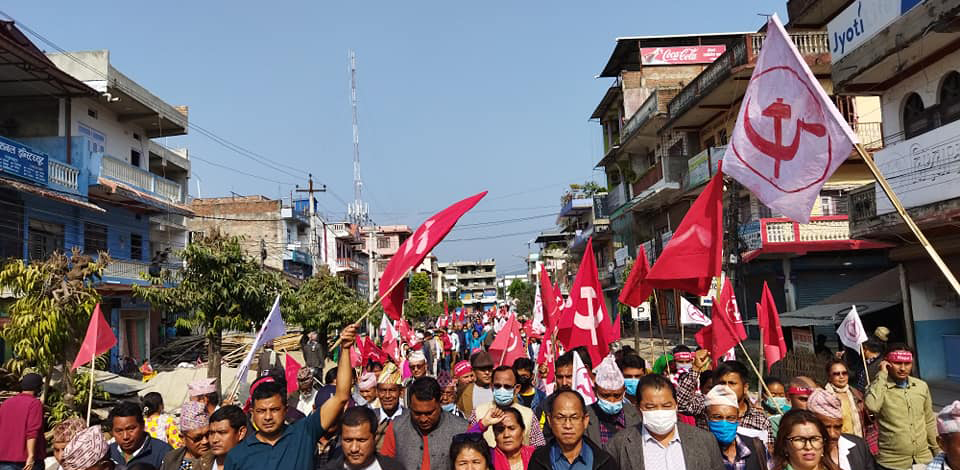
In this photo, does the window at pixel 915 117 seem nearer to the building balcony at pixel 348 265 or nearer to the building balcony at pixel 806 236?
the building balcony at pixel 806 236

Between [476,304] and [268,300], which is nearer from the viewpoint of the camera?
[268,300]

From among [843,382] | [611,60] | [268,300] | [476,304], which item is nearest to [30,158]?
[268,300]

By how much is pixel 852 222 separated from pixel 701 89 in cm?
984

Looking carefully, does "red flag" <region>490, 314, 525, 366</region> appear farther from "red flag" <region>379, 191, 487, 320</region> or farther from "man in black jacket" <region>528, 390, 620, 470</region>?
"man in black jacket" <region>528, 390, 620, 470</region>

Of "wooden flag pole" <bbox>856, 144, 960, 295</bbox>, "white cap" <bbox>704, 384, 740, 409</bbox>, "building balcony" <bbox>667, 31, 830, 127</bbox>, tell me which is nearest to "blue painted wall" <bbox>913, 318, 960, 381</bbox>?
"building balcony" <bbox>667, 31, 830, 127</bbox>

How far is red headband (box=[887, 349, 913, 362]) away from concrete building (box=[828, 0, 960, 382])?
7687 millimetres

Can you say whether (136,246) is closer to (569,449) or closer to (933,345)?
(933,345)

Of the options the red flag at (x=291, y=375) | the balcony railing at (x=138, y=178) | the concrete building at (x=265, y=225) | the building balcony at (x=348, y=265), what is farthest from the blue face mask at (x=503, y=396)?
the building balcony at (x=348, y=265)

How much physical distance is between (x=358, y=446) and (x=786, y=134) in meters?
3.28

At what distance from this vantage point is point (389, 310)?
232 inches

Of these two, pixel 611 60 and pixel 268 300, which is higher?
pixel 611 60

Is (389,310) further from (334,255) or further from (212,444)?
(334,255)

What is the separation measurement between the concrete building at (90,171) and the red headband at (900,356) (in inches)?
731

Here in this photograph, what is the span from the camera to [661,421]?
151 inches
